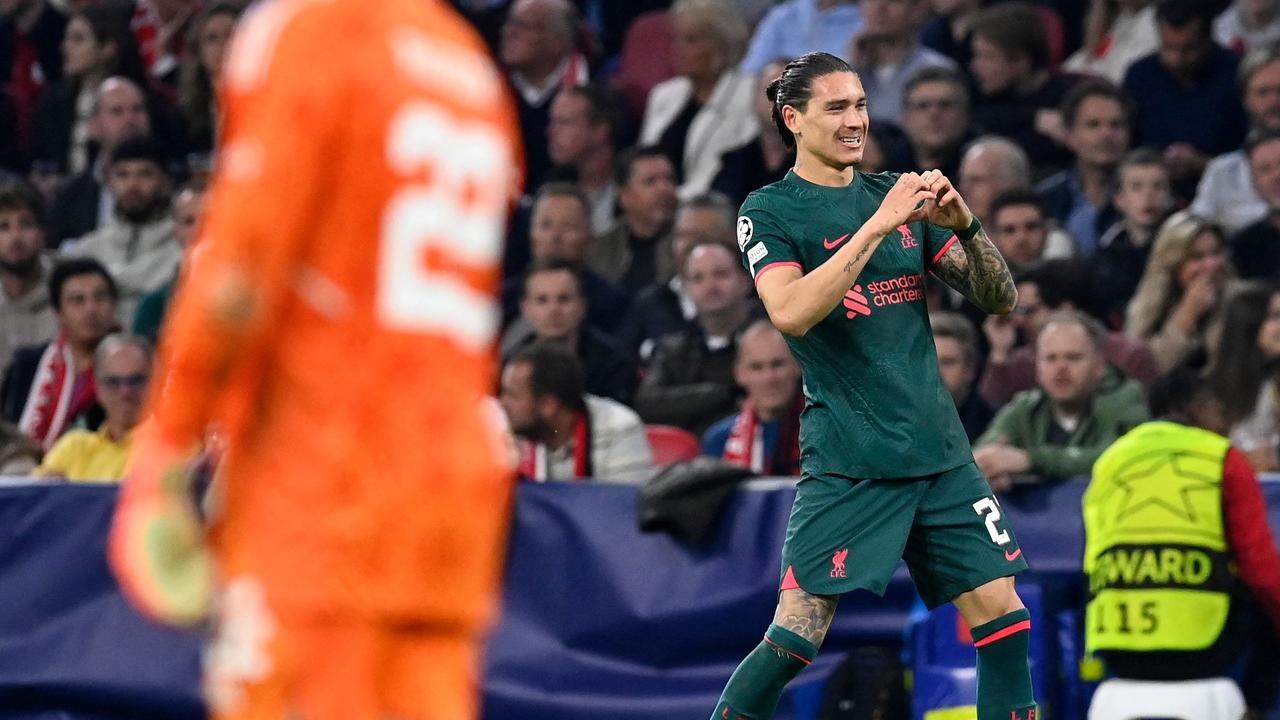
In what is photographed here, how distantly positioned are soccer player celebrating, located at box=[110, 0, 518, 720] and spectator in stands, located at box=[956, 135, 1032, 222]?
718 cm

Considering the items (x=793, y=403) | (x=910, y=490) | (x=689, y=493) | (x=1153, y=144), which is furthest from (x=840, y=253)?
(x=1153, y=144)

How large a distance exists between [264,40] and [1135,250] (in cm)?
756

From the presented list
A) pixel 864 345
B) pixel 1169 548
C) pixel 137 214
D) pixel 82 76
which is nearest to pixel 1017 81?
pixel 1169 548

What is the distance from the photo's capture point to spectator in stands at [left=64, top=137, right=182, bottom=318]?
40.9 feet

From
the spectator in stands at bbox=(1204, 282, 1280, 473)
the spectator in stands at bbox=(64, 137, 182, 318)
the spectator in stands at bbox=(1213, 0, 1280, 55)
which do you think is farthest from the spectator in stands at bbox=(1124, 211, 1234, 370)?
the spectator in stands at bbox=(64, 137, 182, 318)

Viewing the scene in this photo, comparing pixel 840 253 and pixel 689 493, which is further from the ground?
pixel 840 253

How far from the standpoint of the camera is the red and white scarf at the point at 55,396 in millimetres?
11227

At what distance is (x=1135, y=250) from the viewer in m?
10.6

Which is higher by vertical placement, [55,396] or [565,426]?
[565,426]

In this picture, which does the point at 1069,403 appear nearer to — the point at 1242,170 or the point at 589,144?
the point at 1242,170

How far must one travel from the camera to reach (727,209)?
11297 millimetres

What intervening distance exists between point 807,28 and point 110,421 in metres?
4.64

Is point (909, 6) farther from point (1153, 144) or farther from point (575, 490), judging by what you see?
point (575, 490)

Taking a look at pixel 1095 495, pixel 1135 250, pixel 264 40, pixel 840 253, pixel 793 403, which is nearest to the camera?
pixel 264 40
